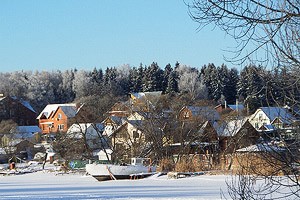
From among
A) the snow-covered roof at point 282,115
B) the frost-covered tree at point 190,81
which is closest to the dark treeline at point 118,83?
the frost-covered tree at point 190,81

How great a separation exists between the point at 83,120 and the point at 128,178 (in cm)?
1851

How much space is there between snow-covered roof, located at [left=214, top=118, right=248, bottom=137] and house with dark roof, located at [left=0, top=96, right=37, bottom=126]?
53712mm

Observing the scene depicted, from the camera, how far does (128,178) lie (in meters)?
37.2

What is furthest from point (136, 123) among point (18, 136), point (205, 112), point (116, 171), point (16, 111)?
point (16, 111)

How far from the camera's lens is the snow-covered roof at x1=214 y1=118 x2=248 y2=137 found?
4375cm

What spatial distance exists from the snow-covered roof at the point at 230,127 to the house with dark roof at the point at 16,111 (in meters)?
53.7

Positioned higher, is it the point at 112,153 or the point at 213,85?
the point at 213,85

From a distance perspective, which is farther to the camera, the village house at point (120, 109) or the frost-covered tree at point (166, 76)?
the frost-covered tree at point (166, 76)

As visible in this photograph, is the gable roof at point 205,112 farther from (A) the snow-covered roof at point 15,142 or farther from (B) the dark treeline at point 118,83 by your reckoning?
(A) the snow-covered roof at point 15,142

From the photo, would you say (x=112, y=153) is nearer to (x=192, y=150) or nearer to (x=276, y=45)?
(x=192, y=150)

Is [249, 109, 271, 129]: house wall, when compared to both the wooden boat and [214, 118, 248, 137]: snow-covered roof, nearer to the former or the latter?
the wooden boat

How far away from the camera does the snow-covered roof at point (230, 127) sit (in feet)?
144

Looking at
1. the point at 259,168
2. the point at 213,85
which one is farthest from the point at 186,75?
the point at 259,168

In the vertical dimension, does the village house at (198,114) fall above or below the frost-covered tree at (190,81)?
below
